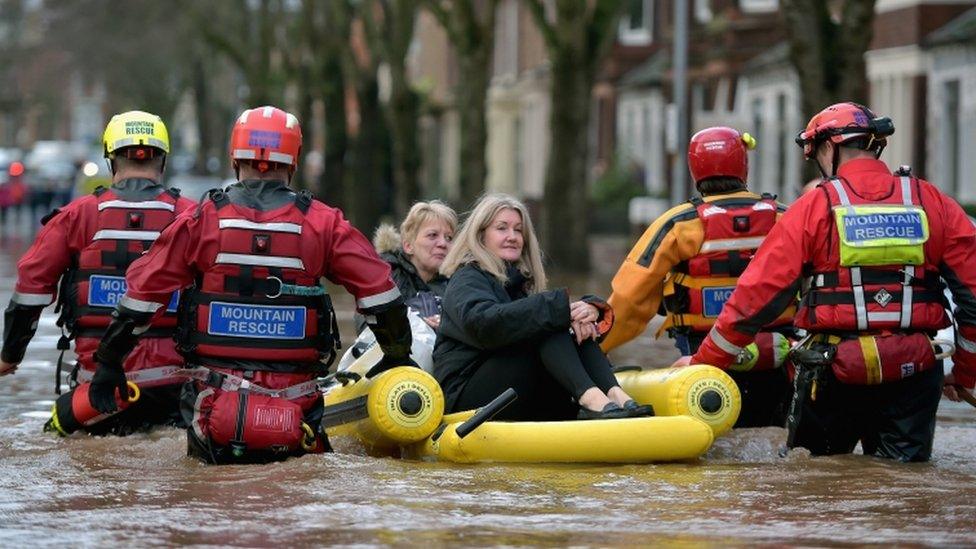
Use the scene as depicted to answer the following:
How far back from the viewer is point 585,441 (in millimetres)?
9102

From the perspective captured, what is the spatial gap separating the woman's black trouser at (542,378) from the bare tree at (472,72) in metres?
20.4

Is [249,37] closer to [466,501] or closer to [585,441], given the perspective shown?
[585,441]

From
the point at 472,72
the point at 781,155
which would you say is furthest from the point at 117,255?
the point at 781,155

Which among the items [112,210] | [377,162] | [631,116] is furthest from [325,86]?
[112,210]

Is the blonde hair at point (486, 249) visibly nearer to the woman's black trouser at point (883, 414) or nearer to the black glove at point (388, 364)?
the black glove at point (388, 364)

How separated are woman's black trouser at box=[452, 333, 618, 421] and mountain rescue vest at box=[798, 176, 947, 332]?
1115 millimetres

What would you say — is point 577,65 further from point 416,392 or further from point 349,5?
point 416,392

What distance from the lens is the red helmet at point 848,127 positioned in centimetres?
898

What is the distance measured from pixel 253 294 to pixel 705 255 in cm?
238

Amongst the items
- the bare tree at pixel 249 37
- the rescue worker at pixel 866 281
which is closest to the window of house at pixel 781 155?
the bare tree at pixel 249 37

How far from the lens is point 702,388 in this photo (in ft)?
31.2

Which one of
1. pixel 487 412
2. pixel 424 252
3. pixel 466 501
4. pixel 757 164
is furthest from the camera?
pixel 757 164

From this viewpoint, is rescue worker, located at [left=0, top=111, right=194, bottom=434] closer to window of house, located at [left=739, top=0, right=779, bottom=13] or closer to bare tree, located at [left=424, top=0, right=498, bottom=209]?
bare tree, located at [left=424, top=0, right=498, bottom=209]

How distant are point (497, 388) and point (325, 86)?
33288 millimetres
